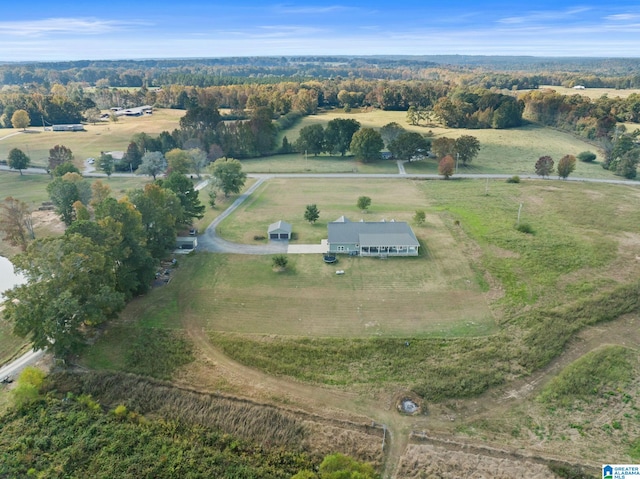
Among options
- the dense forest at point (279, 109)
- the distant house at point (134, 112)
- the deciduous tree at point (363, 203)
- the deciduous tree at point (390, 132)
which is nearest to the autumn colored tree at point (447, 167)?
the deciduous tree at point (390, 132)

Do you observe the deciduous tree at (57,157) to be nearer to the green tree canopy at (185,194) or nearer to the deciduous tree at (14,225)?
the deciduous tree at (14,225)

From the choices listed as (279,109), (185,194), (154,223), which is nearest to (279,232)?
(185,194)

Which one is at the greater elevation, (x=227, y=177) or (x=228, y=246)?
(x=227, y=177)

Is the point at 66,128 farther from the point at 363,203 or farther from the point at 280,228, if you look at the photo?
the point at 363,203

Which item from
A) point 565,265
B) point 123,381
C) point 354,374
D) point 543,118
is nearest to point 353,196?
point 565,265

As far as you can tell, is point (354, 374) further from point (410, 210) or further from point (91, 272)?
point (410, 210)

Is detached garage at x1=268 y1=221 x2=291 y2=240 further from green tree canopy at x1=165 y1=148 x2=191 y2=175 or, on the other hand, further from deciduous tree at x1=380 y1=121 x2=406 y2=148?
deciduous tree at x1=380 y1=121 x2=406 y2=148
